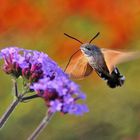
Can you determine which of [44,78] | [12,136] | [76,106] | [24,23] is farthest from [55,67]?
[24,23]

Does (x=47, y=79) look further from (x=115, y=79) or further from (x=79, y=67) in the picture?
(x=115, y=79)

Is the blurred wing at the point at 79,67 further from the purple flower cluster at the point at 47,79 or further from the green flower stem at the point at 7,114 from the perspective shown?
the green flower stem at the point at 7,114

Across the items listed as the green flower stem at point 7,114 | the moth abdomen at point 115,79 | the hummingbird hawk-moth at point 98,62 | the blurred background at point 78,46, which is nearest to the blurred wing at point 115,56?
the hummingbird hawk-moth at point 98,62

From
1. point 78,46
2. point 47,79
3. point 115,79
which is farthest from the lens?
point 78,46

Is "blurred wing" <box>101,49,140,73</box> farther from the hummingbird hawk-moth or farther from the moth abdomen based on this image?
the moth abdomen

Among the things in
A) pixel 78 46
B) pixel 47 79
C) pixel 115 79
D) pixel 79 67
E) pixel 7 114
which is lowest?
pixel 7 114

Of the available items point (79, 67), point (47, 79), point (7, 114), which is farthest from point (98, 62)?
point (7, 114)

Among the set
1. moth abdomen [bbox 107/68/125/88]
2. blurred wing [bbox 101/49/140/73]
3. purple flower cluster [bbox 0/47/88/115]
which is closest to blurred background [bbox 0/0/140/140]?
moth abdomen [bbox 107/68/125/88]

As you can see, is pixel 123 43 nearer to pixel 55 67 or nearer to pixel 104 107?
pixel 104 107
